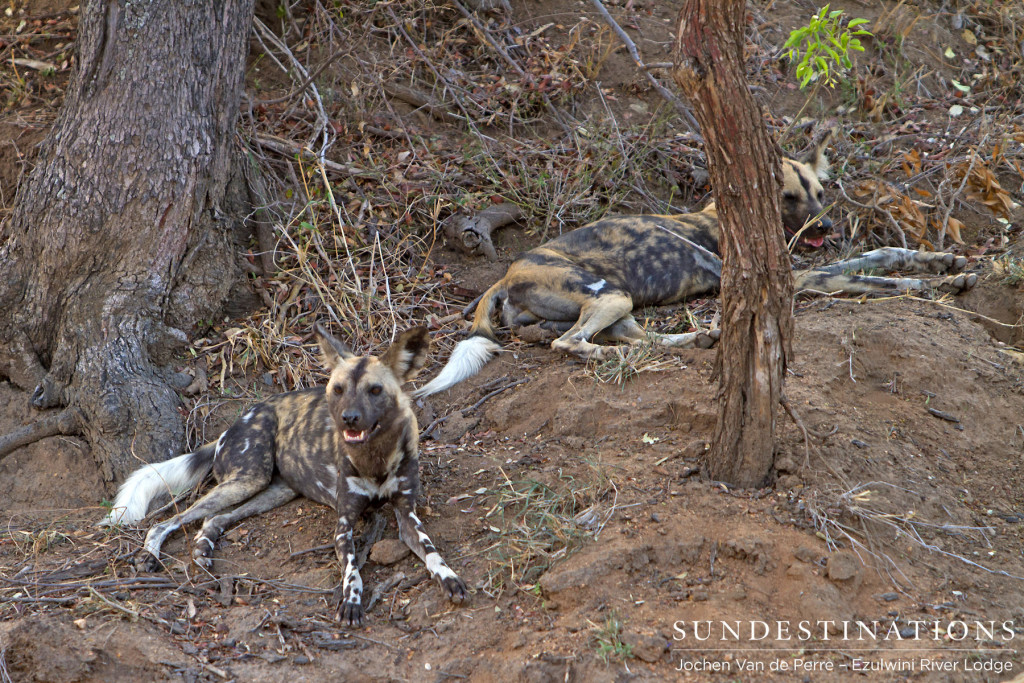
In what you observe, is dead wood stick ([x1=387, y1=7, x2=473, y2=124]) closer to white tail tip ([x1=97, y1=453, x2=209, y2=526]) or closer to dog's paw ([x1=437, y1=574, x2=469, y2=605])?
white tail tip ([x1=97, y1=453, x2=209, y2=526])

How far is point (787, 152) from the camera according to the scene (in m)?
6.08

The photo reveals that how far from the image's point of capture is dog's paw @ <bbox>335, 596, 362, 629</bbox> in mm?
3146

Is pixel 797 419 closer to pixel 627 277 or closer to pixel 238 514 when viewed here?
pixel 627 277

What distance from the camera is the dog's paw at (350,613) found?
3.15m

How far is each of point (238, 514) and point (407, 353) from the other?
1.12 meters

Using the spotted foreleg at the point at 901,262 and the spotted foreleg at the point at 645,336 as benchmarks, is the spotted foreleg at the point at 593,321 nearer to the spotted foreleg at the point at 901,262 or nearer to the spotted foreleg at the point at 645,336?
the spotted foreleg at the point at 645,336

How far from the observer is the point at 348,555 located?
11.1 ft

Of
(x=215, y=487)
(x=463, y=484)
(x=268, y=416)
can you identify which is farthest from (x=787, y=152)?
(x=215, y=487)

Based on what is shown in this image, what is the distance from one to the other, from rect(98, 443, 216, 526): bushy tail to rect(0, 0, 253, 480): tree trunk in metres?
0.31

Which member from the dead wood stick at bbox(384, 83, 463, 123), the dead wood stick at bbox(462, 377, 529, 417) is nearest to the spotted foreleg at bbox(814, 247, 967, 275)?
the dead wood stick at bbox(462, 377, 529, 417)

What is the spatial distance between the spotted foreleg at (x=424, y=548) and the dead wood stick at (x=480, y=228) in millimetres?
2365

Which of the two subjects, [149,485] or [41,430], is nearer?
[149,485]

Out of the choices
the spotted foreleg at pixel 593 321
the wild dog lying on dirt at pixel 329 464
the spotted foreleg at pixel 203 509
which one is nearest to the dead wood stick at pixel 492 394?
the spotted foreleg at pixel 593 321

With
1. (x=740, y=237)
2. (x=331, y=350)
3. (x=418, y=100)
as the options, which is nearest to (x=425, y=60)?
(x=418, y=100)
